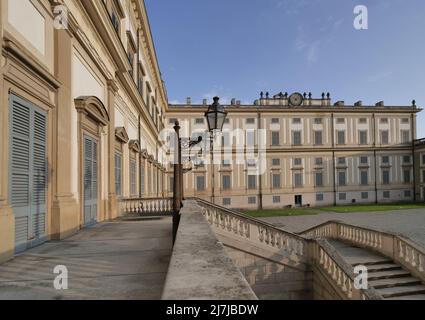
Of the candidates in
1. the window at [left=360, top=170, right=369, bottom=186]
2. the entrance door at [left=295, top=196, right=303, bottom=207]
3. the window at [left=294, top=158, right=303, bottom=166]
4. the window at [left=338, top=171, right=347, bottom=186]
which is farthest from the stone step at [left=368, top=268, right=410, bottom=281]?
the window at [left=360, top=170, right=369, bottom=186]

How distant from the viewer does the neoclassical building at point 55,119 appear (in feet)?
15.1

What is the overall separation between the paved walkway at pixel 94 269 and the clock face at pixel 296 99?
115 feet

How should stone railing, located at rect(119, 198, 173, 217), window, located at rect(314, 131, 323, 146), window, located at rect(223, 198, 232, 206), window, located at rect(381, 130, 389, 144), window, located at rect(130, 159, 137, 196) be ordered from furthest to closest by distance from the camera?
window, located at rect(381, 130, 389, 144) < window, located at rect(314, 131, 323, 146) < window, located at rect(223, 198, 232, 206) < window, located at rect(130, 159, 137, 196) < stone railing, located at rect(119, 198, 173, 217)

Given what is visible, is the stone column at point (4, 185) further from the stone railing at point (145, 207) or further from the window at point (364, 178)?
the window at point (364, 178)

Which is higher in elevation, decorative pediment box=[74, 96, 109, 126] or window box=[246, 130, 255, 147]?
window box=[246, 130, 255, 147]

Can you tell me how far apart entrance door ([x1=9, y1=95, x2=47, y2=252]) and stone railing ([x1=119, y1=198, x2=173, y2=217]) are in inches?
255

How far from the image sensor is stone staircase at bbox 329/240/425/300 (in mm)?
7492

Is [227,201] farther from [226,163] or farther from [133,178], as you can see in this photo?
[133,178]

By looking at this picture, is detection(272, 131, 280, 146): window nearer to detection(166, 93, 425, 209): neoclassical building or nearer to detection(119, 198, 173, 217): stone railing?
detection(166, 93, 425, 209): neoclassical building

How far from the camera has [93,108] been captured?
8336 mm

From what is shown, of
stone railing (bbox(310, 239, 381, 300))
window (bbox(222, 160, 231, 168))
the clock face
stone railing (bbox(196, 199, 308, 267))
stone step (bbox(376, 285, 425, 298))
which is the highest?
the clock face

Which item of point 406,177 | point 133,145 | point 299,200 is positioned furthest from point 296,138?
A: point 133,145

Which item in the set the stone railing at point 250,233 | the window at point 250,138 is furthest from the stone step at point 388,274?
the window at point 250,138
